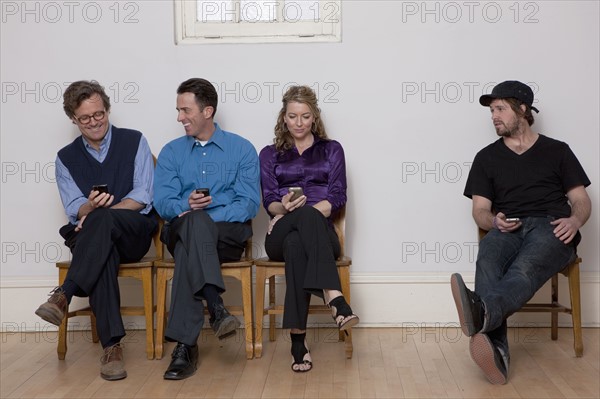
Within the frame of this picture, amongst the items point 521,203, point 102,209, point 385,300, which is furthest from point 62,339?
point 521,203

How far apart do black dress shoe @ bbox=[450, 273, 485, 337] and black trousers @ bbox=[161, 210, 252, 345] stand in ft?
3.27

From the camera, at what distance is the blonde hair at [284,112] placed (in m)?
3.98

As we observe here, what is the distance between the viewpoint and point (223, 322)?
11.5ft

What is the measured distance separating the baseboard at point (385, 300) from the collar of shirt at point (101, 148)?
0.76m

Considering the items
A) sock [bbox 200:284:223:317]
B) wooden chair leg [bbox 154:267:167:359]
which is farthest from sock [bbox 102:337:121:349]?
sock [bbox 200:284:223:317]

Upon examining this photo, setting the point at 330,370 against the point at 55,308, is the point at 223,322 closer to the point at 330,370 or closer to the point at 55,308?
the point at 330,370

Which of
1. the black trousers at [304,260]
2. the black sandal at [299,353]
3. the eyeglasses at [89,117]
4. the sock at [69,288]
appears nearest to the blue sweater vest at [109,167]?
the eyeglasses at [89,117]

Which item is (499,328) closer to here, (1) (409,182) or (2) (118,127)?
(1) (409,182)

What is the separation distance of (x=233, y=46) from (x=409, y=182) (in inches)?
44.7

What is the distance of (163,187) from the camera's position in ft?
13.0

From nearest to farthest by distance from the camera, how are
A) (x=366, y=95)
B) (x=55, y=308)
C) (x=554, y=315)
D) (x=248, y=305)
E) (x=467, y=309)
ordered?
(x=467, y=309), (x=55, y=308), (x=248, y=305), (x=554, y=315), (x=366, y=95)

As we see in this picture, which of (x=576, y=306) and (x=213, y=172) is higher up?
(x=213, y=172)

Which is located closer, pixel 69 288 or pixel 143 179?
pixel 69 288

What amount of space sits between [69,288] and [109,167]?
67cm
